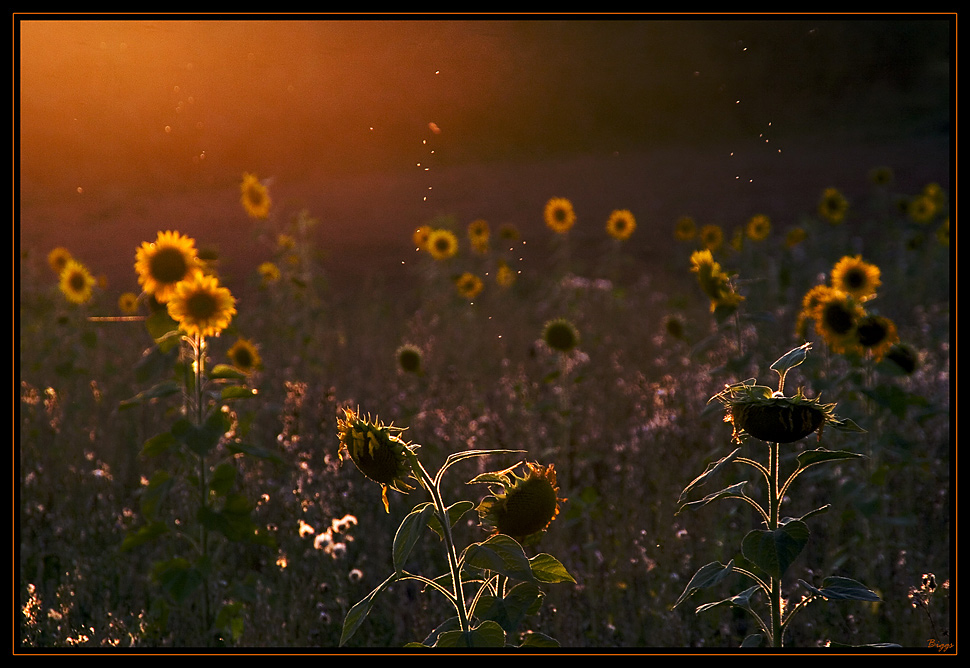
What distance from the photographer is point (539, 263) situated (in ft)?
30.4

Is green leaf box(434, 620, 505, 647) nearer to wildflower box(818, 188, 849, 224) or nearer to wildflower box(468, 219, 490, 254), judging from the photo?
wildflower box(468, 219, 490, 254)

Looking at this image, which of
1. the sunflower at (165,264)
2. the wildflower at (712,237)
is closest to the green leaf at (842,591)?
the sunflower at (165,264)

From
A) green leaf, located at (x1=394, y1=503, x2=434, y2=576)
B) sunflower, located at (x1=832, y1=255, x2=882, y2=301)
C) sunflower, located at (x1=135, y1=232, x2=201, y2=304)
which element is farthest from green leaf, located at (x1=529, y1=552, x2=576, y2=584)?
sunflower, located at (x1=832, y1=255, x2=882, y2=301)

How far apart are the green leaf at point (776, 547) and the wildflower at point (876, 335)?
5.77ft

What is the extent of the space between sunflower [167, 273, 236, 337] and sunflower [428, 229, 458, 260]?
11.6 ft

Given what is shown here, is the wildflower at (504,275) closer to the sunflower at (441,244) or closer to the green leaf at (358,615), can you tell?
the sunflower at (441,244)

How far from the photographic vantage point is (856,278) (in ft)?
11.4

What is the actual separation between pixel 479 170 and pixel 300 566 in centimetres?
1279

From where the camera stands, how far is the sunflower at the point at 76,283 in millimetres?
4852

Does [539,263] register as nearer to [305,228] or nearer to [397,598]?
[305,228]

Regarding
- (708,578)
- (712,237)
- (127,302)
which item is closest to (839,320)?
(708,578)

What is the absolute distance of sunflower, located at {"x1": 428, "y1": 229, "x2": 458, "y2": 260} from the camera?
19.9 ft

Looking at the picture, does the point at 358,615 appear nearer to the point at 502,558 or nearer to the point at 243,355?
the point at 502,558
